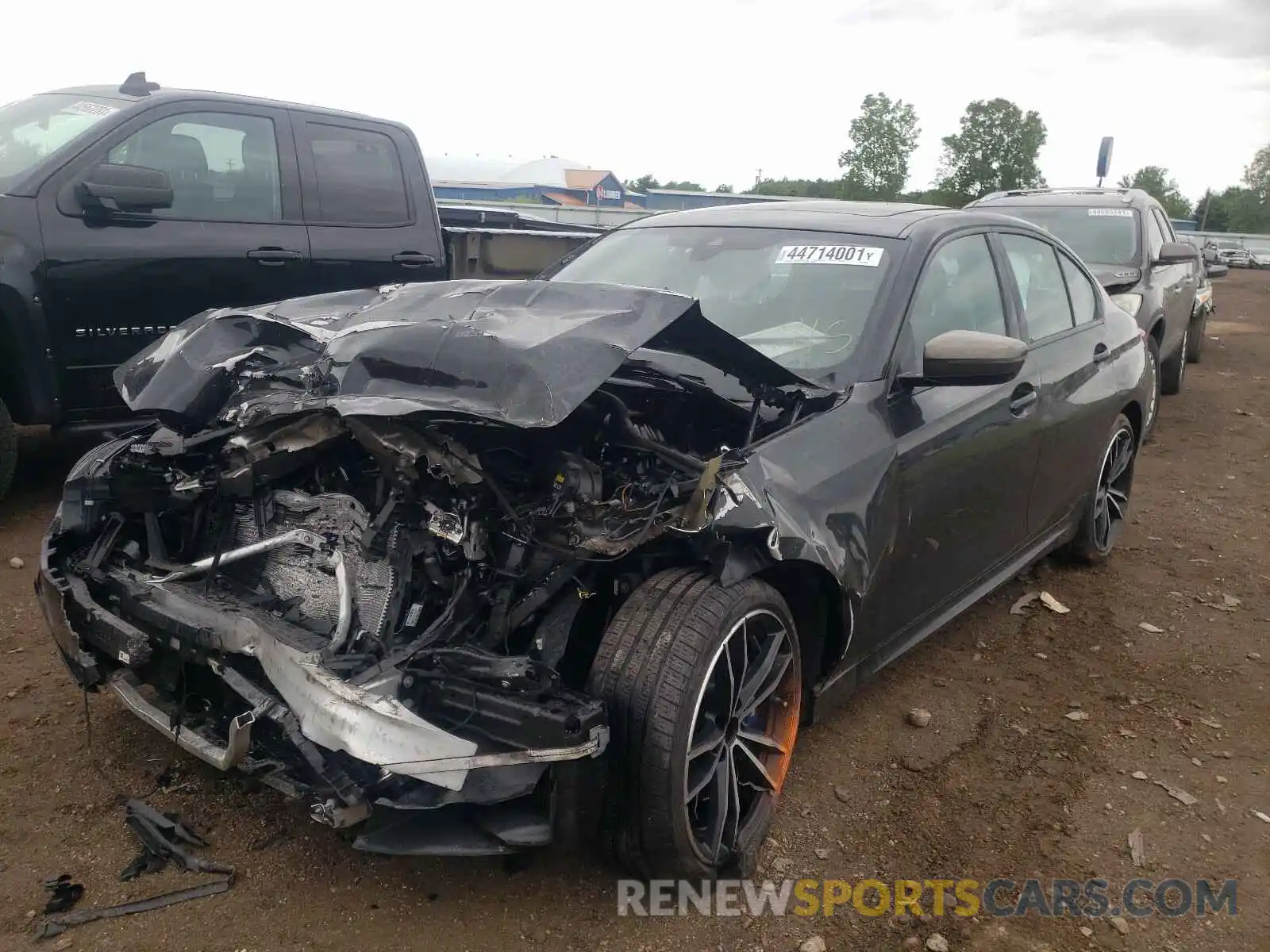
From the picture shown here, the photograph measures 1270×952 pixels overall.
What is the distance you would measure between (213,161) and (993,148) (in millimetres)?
58929

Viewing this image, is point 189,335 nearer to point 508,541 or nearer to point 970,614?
point 508,541

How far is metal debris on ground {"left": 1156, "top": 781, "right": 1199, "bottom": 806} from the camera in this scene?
10.2 feet

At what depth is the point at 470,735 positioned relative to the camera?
2.17m

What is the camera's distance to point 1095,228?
27.0 feet

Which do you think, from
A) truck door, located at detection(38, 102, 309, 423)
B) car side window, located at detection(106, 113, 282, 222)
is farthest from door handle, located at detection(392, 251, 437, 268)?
car side window, located at detection(106, 113, 282, 222)

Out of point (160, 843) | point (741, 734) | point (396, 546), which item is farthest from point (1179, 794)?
point (160, 843)

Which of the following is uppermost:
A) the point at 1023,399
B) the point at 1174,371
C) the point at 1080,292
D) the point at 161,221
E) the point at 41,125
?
the point at 41,125

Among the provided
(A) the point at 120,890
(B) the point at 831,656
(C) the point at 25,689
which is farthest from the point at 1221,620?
(C) the point at 25,689

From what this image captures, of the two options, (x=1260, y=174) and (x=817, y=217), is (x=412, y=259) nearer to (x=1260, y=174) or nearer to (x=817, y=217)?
(x=817, y=217)

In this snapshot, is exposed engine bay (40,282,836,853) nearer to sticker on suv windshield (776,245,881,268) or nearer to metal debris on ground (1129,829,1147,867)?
sticker on suv windshield (776,245,881,268)

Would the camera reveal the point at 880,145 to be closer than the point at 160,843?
No

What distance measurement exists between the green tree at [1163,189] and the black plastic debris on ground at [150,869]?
8045cm

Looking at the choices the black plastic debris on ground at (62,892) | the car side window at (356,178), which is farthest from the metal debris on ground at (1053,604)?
the car side window at (356,178)

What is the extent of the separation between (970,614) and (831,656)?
179 centimetres
